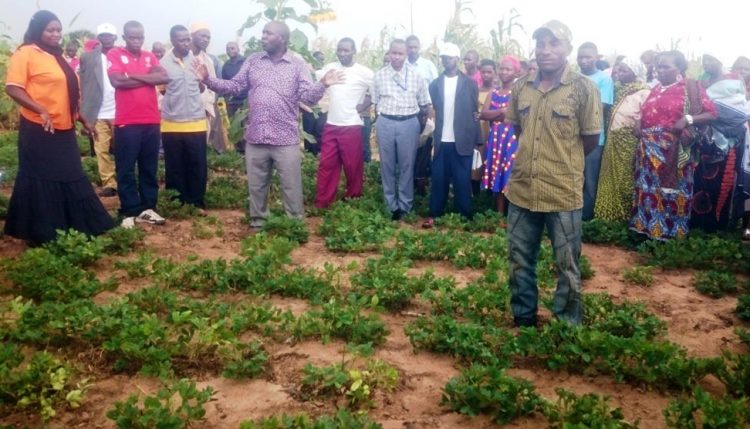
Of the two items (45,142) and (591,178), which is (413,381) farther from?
(591,178)

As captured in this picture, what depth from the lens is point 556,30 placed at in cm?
444

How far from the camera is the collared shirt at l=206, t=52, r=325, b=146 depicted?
6996mm

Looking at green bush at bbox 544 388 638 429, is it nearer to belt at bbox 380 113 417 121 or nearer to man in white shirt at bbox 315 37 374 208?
belt at bbox 380 113 417 121

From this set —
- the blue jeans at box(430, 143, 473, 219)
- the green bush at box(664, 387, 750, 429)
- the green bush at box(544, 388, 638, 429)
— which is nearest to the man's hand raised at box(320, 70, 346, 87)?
the blue jeans at box(430, 143, 473, 219)

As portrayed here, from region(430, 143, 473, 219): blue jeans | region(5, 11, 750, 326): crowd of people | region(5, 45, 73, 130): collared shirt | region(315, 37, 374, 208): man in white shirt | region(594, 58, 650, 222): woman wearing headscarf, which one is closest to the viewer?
region(5, 11, 750, 326): crowd of people

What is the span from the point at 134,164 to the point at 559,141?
455 centimetres

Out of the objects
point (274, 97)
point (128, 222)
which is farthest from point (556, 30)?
point (128, 222)

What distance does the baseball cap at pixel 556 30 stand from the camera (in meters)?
4.43

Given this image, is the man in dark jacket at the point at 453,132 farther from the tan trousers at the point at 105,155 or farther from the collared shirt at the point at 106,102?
the collared shirt at the point at 106,102

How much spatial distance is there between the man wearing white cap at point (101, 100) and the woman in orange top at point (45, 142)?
227cm

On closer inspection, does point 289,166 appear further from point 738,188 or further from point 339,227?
point 738,188

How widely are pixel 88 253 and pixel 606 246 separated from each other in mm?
5082

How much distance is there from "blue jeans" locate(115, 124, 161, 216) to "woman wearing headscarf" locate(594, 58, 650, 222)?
16.2 ft

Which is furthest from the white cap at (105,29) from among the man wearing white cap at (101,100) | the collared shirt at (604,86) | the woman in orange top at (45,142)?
the collared shirt at (604,86)
